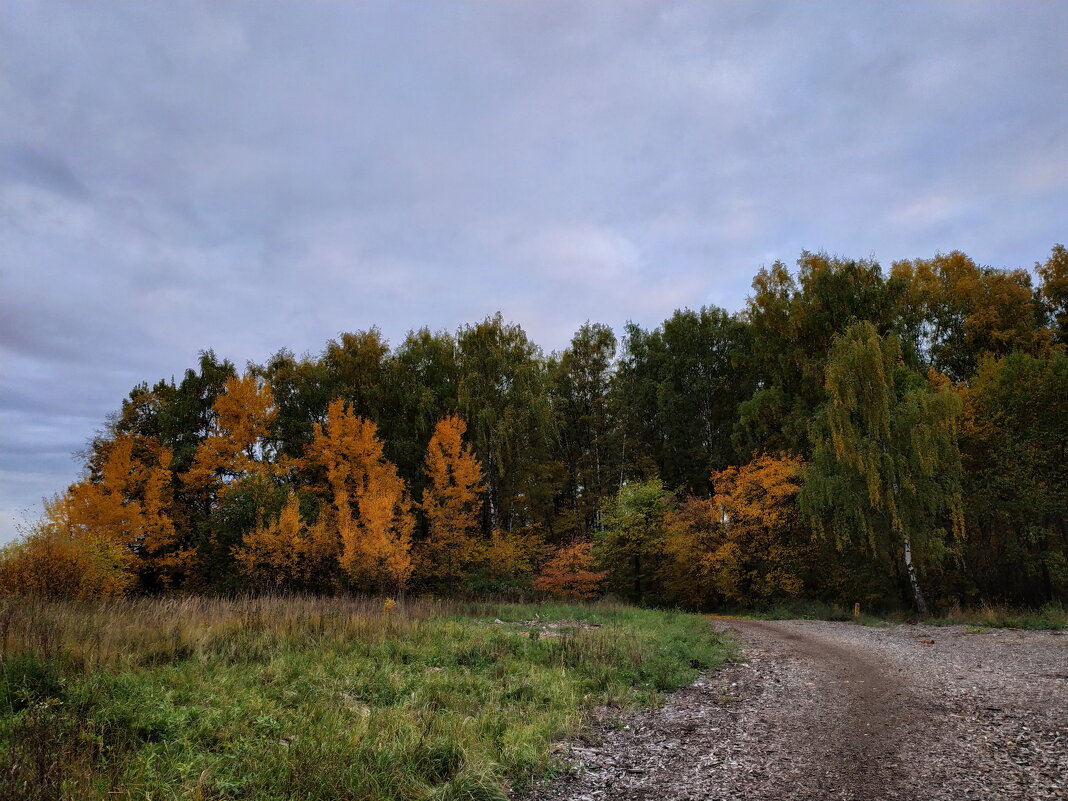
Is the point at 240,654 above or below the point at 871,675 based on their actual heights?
above

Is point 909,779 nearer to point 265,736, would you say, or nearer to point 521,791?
point 521,791

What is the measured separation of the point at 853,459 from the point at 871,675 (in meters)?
13.4

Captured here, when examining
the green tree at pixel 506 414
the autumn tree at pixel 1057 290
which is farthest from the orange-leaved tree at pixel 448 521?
the autumn tree at pixel 1057 290

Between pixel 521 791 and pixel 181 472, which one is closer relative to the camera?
pixel 521 791

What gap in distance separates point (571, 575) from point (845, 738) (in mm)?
24121

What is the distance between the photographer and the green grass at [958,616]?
15492 mm

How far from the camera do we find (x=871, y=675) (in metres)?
9.02

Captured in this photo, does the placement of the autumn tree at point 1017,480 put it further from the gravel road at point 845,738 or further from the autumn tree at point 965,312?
the gravel road at point 845,738

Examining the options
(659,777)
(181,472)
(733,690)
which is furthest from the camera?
(181,472)

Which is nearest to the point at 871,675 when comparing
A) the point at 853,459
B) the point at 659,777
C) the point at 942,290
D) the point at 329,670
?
the point at 659,777

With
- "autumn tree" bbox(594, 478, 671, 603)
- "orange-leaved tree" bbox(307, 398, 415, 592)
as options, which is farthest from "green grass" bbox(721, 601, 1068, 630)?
"orange-leaved tree" bbox(307, 398, 415, 592)

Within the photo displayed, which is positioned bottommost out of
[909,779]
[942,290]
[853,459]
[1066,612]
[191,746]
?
[1066,612]

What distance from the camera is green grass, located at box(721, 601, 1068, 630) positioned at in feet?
50.8

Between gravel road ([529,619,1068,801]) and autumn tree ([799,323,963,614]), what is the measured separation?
10391 mm
